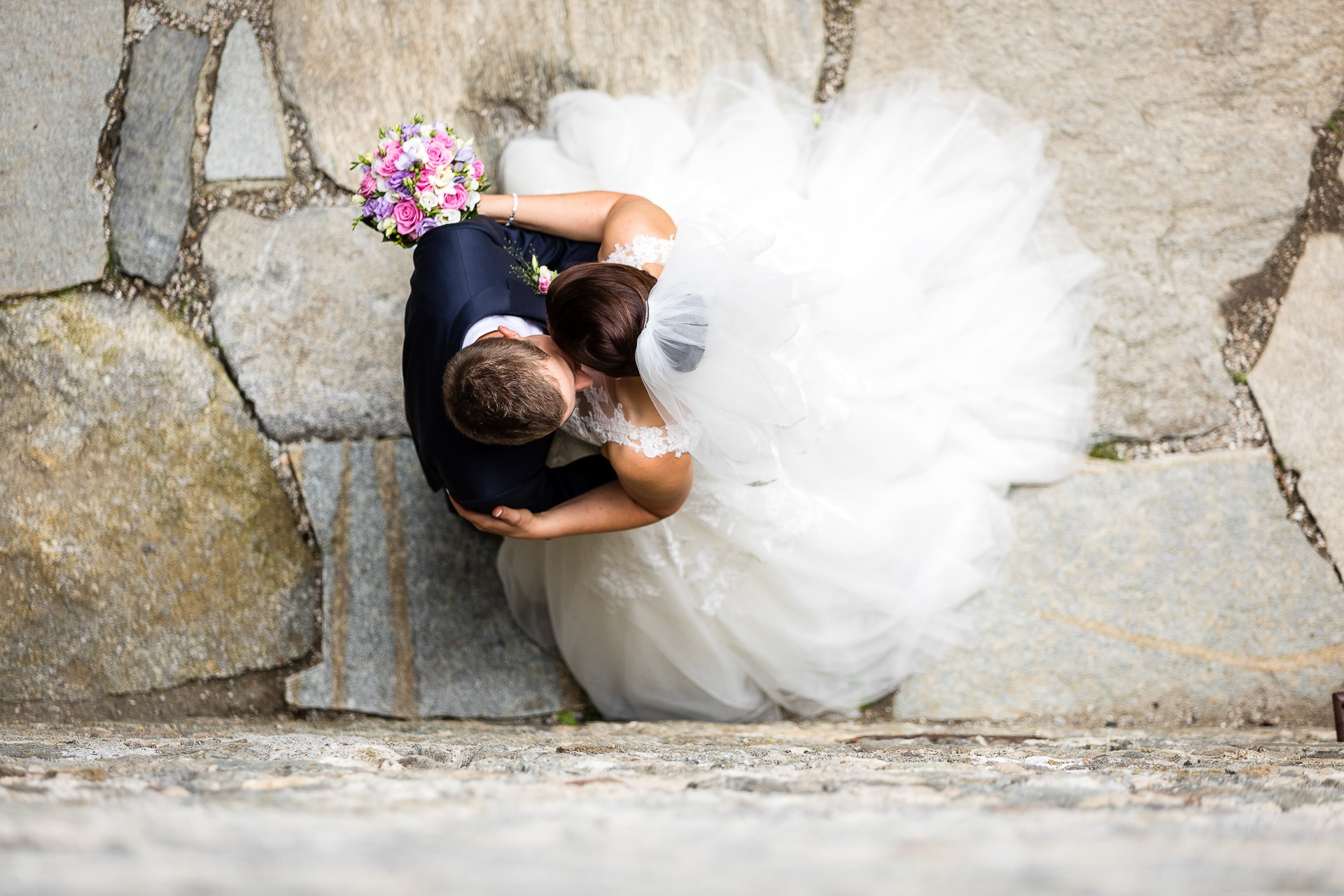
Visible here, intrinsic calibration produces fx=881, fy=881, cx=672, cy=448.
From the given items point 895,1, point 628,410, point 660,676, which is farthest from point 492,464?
point 895,1

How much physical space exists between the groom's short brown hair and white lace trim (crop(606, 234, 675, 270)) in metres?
0.35

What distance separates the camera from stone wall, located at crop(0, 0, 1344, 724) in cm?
254

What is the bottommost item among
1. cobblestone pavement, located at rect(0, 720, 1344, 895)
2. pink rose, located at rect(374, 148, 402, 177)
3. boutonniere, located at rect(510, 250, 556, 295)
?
cobblestone pavement, located at rect(0, 720, 1344, 895)

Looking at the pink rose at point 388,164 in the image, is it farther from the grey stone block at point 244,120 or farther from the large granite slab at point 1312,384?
the large granite slab at point 1312,384

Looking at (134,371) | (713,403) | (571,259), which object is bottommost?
(713,403)

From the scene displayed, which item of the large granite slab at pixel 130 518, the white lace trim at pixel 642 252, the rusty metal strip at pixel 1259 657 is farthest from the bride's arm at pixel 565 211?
the rusty metal strip at pixel 1259 657

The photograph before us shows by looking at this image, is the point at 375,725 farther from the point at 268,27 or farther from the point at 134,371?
the point at 268,27

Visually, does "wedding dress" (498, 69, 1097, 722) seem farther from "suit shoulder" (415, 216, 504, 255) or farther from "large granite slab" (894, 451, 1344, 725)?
"suit shoulder" (415, 216, 504, 255)

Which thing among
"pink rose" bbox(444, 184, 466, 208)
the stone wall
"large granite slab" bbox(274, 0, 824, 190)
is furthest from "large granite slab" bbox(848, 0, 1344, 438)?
"pink rose" bbox(444, 184, 466, 208)

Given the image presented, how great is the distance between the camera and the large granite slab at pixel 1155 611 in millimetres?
2531

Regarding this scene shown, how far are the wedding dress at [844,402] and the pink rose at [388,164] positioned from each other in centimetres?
65

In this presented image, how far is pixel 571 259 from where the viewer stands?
84.9 inches

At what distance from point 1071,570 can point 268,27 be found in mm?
2881

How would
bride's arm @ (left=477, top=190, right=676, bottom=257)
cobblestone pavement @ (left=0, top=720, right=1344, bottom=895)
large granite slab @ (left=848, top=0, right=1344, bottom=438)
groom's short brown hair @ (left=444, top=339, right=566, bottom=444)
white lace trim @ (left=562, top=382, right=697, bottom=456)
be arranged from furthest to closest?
large granite slab @ (left=848, top=0, right=1344, bottom=438) < bride's arm @ (left=477, top=190, right=676, bottom=257) < white lace trim @ (left=562, top=382, right=697, bottom=456) < groom's short brown hair @ (left=444, top=339, right=566, bottom=444) < cobblestone pavement @ (left=0, top=720, right=1344, bottom=895)
